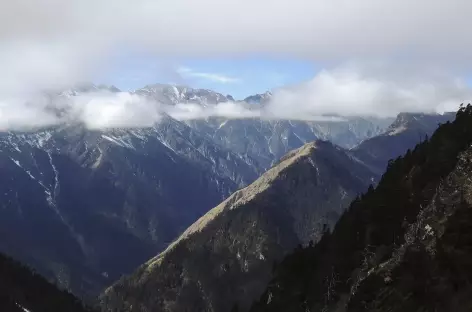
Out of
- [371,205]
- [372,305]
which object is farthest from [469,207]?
[371,205]

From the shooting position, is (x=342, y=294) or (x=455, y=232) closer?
(x=455, y=232)

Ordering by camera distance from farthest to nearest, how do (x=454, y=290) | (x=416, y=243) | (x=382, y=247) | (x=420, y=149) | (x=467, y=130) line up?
(x=420, y=149) → (x=467, y=130) → (x=382, y=247) → (x=416, y=243) → (x=454, y=290)

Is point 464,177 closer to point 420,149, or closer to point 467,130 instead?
point 467,130

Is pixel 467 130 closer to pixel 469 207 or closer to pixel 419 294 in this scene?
pixel 469 207

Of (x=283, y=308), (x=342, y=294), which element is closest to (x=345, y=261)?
(x=342, y=294)

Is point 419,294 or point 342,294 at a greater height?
point 419,294

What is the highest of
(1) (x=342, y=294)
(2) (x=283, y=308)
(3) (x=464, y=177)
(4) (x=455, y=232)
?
(3) (x=464, y=177)

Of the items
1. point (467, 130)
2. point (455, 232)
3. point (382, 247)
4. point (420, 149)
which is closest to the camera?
point (455, 232)
